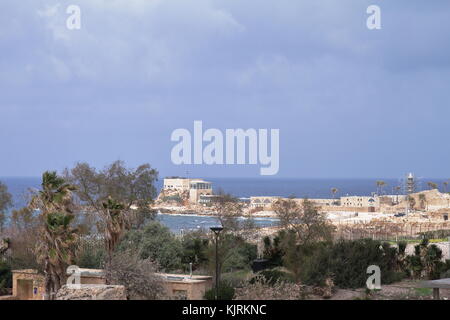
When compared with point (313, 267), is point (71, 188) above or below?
above

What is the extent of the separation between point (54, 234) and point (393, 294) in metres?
9.96

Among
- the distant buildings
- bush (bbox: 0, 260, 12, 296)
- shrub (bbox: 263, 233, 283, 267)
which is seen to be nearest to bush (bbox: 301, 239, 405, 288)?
shrub (bbox: 263, 233, 283, 267)

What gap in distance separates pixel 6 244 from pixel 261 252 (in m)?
11.3

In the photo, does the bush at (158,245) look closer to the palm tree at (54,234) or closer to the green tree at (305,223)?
the palm tree at (54,234)

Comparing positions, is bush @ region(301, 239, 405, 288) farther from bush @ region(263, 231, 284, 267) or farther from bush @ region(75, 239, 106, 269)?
bush @ region(75, 239, 106, 269)

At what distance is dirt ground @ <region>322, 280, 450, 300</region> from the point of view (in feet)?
57.5

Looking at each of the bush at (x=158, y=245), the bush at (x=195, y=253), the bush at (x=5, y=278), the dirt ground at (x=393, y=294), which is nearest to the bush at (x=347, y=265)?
the dirt ground at (x=393, y=294)

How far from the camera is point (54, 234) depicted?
1791 centimetres

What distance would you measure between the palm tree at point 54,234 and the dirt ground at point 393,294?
790cm

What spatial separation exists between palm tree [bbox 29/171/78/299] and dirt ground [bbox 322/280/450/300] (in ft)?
25.9
